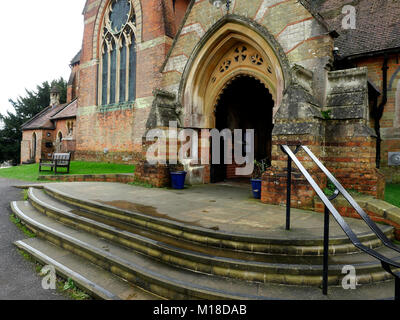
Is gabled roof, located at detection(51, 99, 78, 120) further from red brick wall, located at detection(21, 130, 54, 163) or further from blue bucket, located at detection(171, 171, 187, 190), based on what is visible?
blue bucket, located at detection(171, 171, 187, 190)

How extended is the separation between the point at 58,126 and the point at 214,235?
79.0 feet

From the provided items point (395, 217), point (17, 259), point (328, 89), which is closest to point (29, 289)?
point (17, 259)

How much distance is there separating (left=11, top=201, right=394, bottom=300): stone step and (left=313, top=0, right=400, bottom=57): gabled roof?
9.04 meters

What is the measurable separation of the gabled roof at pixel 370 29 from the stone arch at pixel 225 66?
4.25 meters

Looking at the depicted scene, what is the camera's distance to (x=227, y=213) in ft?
15.0

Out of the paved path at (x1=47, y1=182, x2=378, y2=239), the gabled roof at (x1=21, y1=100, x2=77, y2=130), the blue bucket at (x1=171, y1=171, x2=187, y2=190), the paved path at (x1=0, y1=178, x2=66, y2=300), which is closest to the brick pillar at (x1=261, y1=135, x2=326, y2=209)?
the paved path at (x1=47, y1=182, x2=378, y2=239)

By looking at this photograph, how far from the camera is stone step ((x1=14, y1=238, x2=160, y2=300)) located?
2717 millimetres

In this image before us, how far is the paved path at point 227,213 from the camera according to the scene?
11.7 ft
